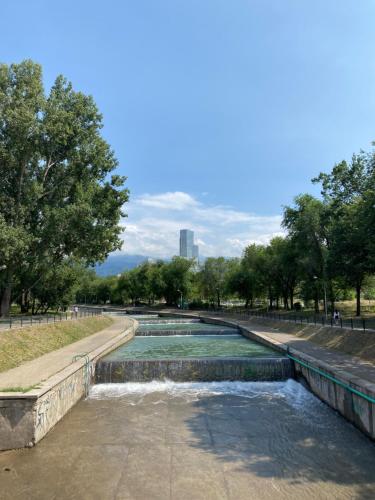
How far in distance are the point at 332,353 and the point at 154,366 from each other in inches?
360

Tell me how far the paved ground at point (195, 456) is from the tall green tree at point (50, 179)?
73.7 feet

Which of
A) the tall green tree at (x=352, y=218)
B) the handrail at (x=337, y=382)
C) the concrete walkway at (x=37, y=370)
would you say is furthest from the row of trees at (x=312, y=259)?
the concrete walkway at (x=37, y=370)

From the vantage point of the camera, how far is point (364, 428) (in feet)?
39.7

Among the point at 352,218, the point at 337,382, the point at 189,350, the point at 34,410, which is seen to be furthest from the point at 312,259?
the point at 34,410

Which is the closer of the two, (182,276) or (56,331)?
(56,331)

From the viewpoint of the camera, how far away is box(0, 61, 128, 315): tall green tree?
34.6 meters

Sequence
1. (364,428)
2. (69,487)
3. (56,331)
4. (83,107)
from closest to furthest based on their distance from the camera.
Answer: (69,487), (364,428), (56,331), (83,107)

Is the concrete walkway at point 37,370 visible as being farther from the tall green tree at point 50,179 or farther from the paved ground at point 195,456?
the tall green tree at point 50,179

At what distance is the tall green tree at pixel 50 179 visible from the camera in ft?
113

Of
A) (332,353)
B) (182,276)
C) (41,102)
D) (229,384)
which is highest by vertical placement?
(41,102)

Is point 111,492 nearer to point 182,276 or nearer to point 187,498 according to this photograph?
point 187,498

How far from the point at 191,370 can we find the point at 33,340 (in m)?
9.38

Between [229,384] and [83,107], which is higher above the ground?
[83,107]

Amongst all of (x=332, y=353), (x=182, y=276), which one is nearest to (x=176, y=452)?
(x=332, y=353)
